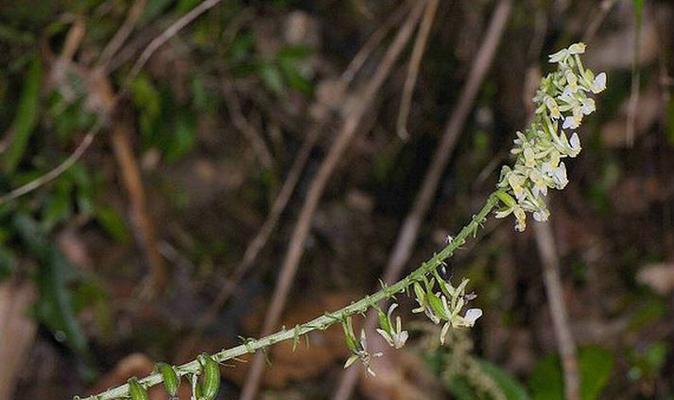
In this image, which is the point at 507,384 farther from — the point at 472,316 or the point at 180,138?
the point at 472,316

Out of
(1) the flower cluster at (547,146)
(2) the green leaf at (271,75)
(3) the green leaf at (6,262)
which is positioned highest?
Result: (2) the green leaf at (271,75)

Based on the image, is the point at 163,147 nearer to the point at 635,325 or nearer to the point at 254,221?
the point at 254,221

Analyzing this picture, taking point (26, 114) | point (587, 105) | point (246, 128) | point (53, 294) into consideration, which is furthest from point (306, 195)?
point (587, 105)

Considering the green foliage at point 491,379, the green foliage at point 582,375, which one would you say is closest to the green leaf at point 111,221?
the green foliage at point 491,379

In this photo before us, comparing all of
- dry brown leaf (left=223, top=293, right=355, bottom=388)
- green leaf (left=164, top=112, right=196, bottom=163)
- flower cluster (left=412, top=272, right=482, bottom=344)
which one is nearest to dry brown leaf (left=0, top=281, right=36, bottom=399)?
green leaf (left=164, top=112, right=196, bottom=163)

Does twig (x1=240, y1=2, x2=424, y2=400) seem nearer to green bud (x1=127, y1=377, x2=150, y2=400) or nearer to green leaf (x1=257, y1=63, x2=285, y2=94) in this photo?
green leaf (x1=257, y1=63, x2=285, y2=94)

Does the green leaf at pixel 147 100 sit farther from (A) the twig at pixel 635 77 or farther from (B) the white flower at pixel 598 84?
(B) the white flower at pixel 598 84

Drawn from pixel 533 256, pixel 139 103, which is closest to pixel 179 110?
pixel 139 103
